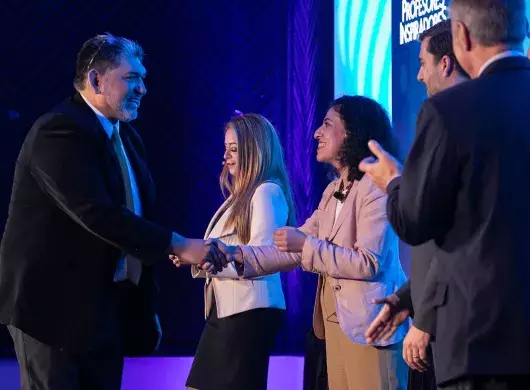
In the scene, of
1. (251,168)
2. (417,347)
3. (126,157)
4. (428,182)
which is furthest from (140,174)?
(428,182)

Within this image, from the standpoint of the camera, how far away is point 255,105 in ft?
16.9

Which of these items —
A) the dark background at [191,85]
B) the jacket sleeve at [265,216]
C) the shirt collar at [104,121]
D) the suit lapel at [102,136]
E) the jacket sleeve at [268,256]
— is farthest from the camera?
the dark background at [191,85]

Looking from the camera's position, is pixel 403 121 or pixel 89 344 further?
pixel 403 121

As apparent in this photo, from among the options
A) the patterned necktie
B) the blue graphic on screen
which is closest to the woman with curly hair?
the patterned necktie

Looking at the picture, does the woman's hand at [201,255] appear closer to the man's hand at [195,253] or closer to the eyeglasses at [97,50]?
the man's hand at [195,253]

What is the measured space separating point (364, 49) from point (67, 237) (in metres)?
2.45

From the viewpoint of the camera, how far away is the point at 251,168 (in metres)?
3.48

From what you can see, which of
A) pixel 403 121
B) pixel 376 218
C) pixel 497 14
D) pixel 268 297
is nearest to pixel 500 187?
pixel 497 14

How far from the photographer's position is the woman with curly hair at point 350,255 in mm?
2850

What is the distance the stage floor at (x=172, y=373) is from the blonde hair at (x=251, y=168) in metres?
1.66

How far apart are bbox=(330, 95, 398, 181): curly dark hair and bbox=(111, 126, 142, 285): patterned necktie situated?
80 cm

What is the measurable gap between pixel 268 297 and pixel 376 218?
628mm

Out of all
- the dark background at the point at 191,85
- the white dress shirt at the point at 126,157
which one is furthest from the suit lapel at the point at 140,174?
the dark background at the point at 191,85

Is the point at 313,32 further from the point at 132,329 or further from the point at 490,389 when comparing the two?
the point at 490,389
